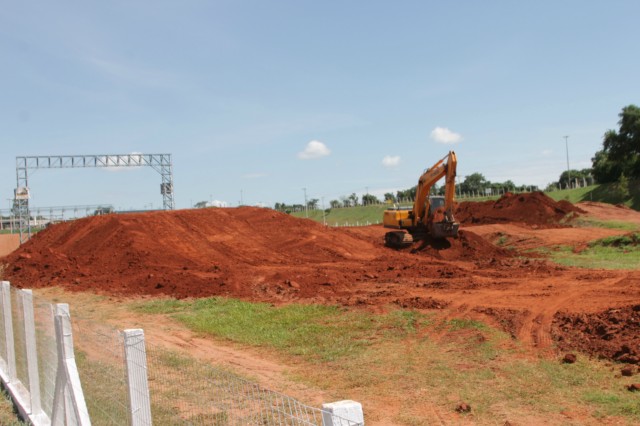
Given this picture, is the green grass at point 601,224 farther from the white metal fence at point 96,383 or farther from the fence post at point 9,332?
the fence post at point 9,332

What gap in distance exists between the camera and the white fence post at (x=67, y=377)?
16.9ft

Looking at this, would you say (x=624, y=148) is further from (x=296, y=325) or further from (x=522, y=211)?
(x=296, y=325)

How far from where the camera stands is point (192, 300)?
56.4 feet

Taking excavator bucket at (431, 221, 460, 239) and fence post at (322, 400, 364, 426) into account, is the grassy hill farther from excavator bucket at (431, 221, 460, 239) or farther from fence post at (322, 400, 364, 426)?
fence post at (322, 400, 364, 426)

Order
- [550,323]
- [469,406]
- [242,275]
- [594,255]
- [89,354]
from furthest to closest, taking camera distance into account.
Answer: [594,255]
[242,275]
[550,323]
[469,406]
[89,354]

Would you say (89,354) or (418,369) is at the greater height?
(89,354)

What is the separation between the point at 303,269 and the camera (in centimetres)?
2130

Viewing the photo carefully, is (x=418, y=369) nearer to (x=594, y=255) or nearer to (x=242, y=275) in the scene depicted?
(x=242, y=275)

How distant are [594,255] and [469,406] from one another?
812 inches

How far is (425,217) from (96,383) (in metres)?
24.8

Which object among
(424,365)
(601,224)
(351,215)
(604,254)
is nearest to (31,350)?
(424,365)

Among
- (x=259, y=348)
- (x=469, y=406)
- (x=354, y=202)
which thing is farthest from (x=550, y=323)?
(x=354, y=202)

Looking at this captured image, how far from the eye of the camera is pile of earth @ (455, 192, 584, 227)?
39406 millimetres

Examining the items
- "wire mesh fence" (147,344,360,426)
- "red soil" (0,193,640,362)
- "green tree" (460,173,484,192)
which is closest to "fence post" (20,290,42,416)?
"wire mesh fence" (147,344,360,426)
